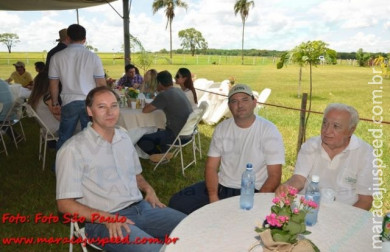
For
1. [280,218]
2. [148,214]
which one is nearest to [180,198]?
[148,214]

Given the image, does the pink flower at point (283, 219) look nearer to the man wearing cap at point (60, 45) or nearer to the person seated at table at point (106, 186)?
the person seated at table at point (106, 186)

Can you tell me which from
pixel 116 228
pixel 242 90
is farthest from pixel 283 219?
pixel 242 90

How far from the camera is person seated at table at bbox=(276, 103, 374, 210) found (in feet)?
6.78

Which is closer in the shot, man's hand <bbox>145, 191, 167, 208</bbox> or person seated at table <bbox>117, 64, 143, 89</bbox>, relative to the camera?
man's hand <bbox>145, 191, 167, 208</bbox>

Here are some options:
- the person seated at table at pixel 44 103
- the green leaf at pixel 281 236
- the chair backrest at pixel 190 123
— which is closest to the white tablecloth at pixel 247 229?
the green leaf at pixel 281 236

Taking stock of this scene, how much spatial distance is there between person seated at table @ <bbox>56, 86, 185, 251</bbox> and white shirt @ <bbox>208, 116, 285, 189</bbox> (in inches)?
24.4

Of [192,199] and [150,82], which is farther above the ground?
[150,82]

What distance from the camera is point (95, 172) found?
6.32ft

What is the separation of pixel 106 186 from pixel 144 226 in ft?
1.15

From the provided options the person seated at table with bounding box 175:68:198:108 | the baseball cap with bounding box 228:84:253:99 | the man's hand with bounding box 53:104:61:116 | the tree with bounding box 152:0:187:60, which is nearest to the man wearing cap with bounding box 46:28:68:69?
the man's hand with bounding box 53:104:61:116

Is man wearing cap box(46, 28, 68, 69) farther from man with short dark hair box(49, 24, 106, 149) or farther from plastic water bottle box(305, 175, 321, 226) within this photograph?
plastic water bottle box(305, 175, 321, 226)

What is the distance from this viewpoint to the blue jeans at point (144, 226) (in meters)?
1.74

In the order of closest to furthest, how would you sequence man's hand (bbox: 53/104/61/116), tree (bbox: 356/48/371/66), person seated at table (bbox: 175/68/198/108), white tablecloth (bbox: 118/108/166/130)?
man's hand (bbox: 53/104/61/116)
white tablecloth (bbox: 118/108/166/130)
person seated at table (bbox: 175/68/198/108)
tree (bbox: 356/48/371/66)

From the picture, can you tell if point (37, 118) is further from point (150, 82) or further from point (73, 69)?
point (150, 82)
